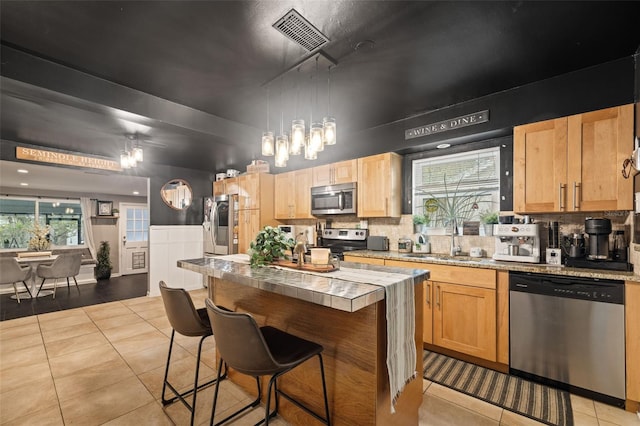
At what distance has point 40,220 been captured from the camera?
6.91 meters

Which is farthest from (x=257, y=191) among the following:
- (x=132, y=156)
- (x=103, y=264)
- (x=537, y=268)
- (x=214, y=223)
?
(x=103, y=264)

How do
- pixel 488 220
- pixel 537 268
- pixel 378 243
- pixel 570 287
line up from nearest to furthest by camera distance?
pixel 570 287 → pixel 537 268 → pixel 488 220 → pixel 378 243

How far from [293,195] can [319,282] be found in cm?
317

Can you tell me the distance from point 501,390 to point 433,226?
177 centimetres

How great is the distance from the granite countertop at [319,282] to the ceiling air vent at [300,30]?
160 cm

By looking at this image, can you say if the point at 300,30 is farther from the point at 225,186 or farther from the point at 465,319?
the point at 225,186

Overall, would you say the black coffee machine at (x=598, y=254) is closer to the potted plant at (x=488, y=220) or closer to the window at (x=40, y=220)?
the potted plant at (x=488, y=220)

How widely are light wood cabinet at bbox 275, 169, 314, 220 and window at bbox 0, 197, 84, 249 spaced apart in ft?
20.1

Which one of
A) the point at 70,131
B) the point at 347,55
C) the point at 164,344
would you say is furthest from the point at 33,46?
the point at 164,344

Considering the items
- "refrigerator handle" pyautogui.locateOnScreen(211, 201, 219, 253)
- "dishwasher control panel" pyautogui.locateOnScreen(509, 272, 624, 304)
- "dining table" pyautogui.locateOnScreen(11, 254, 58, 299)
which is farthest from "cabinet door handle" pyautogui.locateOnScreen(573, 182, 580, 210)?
"dining table" pyautogui.locateOnScreen(11, 254, 58, 299)

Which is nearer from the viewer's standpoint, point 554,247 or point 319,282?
point 319,282

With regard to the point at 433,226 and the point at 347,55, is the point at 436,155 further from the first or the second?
the point at 347,55

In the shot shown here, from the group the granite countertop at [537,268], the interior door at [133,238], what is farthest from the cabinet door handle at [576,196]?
the interior door at [133,238]

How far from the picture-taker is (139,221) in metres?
8.16
